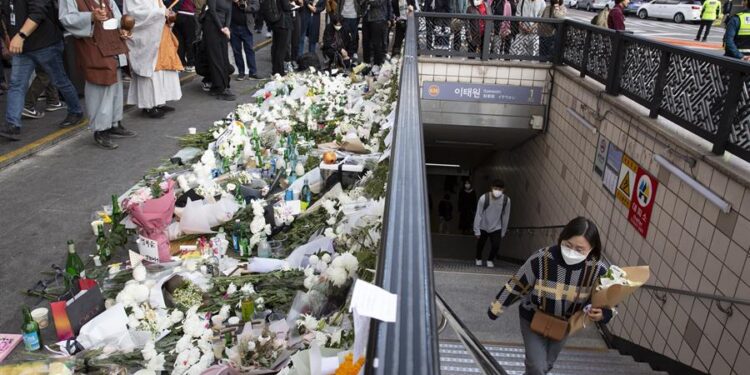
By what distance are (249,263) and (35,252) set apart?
154 centimetres

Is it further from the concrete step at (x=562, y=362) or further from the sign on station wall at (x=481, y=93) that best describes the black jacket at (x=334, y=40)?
the concrete step at (x=562, y=362)

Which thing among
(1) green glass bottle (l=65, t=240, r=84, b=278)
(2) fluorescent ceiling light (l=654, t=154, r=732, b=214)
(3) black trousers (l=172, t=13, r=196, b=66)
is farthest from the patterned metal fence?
(1) green glass bottle (l=65, t=240, r=84, b=278)

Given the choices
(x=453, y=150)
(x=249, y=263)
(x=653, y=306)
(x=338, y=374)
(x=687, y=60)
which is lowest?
(x=453, y=150)

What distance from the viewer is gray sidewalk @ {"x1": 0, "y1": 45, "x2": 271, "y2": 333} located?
373 cm

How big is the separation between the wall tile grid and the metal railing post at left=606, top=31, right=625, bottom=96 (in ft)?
8.35

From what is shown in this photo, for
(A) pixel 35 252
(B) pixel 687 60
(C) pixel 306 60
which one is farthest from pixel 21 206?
(C) pixel 306 60

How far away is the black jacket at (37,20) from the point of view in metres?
5.54

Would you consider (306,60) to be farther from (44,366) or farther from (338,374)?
(338,374)

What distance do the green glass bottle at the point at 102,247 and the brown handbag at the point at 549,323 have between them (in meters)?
2.97

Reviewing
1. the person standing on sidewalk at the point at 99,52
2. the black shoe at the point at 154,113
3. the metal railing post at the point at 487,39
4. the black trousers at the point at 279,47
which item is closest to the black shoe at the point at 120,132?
the person standing on sidewalk at the point at 99,52

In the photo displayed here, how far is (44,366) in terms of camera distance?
2705mm

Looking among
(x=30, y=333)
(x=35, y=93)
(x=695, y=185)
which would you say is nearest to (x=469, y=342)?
(x=30, y=333)

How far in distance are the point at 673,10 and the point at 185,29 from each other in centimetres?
2600

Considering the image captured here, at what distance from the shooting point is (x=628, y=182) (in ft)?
19.1
